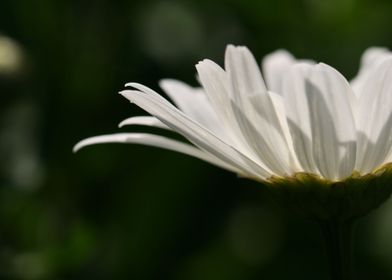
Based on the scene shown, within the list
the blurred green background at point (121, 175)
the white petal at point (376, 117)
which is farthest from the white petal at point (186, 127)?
the blurred green background at point (121, 175)

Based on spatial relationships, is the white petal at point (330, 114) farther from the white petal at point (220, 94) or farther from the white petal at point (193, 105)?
the white petal at point (193, 105)

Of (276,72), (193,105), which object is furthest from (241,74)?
(276,72)

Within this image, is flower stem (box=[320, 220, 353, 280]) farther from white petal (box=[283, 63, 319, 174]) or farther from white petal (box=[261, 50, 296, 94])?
white petal (box=[261, 50, 296, 94])

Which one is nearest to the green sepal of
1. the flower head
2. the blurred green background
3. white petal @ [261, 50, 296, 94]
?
the flower head

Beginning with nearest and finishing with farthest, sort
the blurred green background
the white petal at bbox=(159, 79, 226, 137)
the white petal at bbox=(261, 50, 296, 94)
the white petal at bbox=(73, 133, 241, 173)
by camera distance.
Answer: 1. the white petal at bbox=(73, 133, 241, 173)
2. the white petal at bbox=(159, 79, 226, 137)
3. the white petal at bbox=(261, 50, 296, 94)
4. the blurred green background

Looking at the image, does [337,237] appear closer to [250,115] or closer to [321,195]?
[321,195]

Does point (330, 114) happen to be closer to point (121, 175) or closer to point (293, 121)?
point (293, 121)
